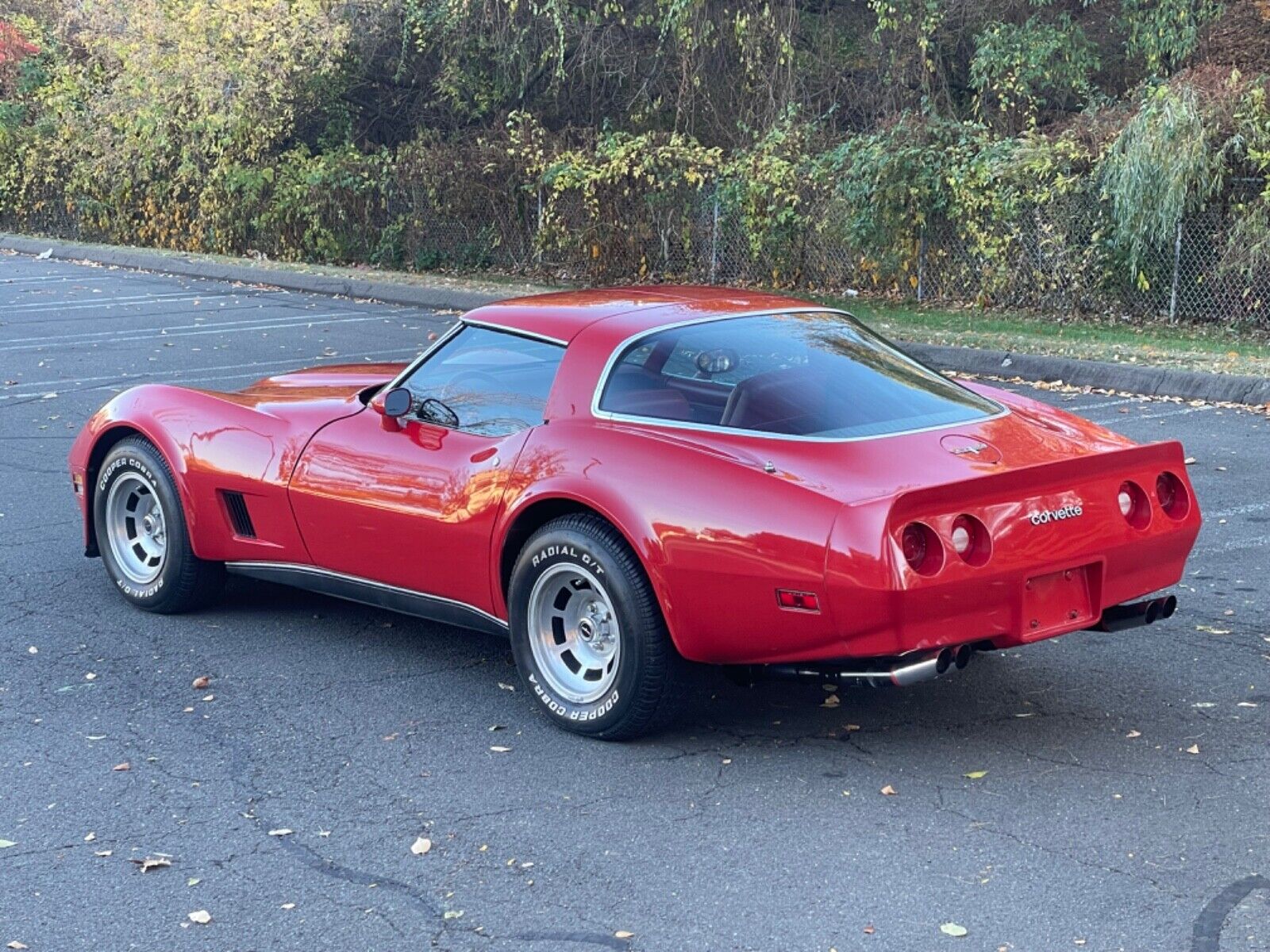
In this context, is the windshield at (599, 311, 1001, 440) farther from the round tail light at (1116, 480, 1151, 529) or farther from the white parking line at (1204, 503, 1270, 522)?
the white parking line at (1204, 503, 1270, 522)

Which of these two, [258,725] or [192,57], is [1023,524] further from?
[192,57]

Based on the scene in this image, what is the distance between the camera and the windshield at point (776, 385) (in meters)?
4.95

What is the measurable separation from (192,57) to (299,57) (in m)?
1.76

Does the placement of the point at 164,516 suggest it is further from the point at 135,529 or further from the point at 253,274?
the point at 253,274

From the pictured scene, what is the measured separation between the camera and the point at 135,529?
657 cm

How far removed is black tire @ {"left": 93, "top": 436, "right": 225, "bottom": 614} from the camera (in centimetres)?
626

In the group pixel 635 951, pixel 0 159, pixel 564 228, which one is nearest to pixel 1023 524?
pixel 635 951

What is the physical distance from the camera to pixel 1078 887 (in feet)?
12.7

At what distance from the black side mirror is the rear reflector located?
1726mm

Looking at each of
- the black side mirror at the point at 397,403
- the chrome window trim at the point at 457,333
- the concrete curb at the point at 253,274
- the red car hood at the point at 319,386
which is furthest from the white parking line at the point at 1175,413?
the concrete curb at the point at 253,274

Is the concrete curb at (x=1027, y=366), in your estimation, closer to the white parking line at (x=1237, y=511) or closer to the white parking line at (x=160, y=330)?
the white parking line at (x=160, y=330)

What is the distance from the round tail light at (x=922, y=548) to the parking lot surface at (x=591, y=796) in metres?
0.67

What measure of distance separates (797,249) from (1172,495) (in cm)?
1413

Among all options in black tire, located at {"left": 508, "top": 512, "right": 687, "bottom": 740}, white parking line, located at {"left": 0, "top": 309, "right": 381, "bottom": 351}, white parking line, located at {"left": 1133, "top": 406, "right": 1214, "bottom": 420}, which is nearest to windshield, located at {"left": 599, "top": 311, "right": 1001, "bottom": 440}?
black tire, located at {"left": 508, "top": 512, "right": 687, "bottom": 740}
